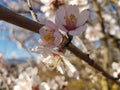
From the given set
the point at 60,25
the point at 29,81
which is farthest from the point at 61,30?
the point at 29,81

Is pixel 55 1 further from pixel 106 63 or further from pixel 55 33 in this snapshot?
pixel 106 63

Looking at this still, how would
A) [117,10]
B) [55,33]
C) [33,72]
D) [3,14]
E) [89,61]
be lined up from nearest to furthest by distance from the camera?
[3,14], [55,33], [89,61], [33,72], [117,10]

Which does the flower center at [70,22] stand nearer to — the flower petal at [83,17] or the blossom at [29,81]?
the flower petal at [83,17]

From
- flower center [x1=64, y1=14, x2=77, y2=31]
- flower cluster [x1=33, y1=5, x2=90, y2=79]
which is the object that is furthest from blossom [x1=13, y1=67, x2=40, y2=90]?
flower center [x1=64, y1=14, x2=77, y2=31]

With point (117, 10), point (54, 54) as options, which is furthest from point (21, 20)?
point (117, 10)

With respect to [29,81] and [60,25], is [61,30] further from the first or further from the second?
[29,81]

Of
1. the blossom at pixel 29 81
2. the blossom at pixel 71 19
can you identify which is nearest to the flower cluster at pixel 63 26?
the blossom at pixel 71 19
